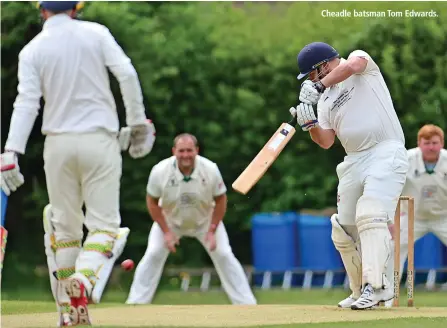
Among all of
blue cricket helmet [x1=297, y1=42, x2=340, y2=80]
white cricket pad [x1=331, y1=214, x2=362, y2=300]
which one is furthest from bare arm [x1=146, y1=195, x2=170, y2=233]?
blue cricket helmet [x1=297, y1=42, x2=340, y2=80]

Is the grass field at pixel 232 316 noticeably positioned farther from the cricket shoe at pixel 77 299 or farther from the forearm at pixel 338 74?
the forearm at pixel 338 74

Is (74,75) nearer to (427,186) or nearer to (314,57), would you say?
(314,57)

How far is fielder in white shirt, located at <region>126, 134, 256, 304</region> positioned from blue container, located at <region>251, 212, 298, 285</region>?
3777mm

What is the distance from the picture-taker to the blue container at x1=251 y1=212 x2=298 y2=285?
1485 cm

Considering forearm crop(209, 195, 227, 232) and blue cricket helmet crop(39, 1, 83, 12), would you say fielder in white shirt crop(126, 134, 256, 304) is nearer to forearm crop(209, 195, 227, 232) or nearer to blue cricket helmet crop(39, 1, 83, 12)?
forearm crop(209, 195, 227, 232)

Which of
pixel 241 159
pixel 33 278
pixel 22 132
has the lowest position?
pixel 33 278

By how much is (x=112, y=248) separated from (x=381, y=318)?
1484mm

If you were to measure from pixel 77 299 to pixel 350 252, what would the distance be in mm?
1926

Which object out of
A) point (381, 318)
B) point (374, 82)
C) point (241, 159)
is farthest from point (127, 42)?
point (381, 318)

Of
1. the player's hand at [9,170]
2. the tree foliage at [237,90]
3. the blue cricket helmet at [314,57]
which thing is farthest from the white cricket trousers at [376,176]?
the tree foliage at [237,90]

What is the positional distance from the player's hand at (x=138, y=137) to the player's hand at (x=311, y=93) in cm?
89

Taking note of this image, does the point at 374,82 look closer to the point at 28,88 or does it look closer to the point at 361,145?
the point at 361,145

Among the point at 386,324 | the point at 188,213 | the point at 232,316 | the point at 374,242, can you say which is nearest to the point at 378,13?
the point at 188,213

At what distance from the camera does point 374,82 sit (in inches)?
300
